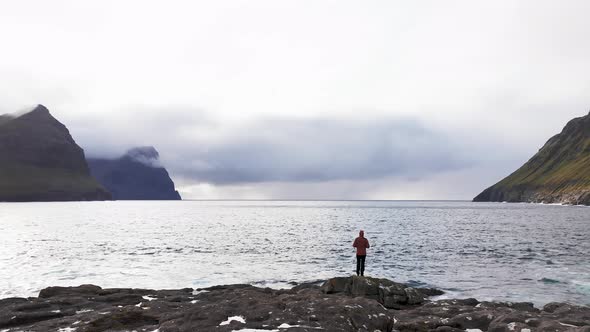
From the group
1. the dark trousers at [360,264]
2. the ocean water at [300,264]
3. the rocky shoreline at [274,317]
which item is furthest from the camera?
the ocean water at [300,264]

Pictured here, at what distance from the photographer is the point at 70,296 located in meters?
25.7

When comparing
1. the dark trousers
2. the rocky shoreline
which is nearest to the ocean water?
the dark trousers

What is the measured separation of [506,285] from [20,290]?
40.6 meters

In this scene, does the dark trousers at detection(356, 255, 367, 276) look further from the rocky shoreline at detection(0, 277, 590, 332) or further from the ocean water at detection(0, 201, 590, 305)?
the rocky shoreline at detection(0, 277, 590, 332)

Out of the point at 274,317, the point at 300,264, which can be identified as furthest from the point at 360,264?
the point at 274,317

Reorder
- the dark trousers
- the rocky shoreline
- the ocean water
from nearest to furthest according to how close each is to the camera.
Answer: the rocky shoreline
the dark trousers
the ocean water

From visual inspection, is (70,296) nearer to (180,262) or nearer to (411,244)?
(180,262)

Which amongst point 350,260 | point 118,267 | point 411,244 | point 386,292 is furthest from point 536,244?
point 118,267

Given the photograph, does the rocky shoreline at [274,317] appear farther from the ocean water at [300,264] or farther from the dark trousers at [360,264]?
the ocean water at [300,264]

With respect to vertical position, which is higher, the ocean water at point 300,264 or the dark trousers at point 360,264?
the dark trousers at point 360,264

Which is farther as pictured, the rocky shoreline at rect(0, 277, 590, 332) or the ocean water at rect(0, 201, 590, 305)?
the ocean water at rect(0, 201, 590, 305)

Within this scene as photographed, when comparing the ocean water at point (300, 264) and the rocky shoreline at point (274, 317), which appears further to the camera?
the ocean water at point (300, 264)

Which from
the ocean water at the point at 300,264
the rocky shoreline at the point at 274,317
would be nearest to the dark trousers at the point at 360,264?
the ocean water at the point at 300,264

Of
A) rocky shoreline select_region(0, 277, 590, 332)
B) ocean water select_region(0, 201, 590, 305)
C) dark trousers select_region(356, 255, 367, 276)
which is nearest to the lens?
rocky shoreline select_region(0, 277, 590, 332)
